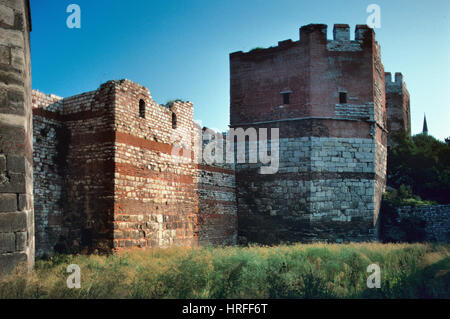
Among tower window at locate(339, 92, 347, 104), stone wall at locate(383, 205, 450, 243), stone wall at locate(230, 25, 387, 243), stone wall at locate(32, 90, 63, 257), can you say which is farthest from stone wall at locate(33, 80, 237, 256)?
stone wall at locate(383, 205, 450, 243)

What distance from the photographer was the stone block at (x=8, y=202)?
5.06 meters

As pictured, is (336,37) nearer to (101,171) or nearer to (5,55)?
(101,171)

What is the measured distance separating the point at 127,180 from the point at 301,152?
6.73m

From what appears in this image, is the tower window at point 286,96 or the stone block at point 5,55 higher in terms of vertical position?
the tower window at point 286,96

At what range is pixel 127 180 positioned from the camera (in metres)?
9.62

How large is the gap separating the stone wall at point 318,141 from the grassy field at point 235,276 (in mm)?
4133

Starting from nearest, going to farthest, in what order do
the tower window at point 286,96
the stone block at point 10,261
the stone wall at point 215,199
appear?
1. the stone block at point 10,261
2. the stone wall at point 215,199
3. the tower window at point 286,96

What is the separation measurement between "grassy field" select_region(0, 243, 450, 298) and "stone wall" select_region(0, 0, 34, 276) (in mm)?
376

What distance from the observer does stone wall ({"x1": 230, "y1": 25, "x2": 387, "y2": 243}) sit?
13969 mm

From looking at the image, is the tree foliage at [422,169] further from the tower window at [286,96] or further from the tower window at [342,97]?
the tower window at [286,96]

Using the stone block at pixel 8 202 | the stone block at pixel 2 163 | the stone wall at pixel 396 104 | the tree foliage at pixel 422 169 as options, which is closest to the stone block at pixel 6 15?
the stone block at pixel 2 163

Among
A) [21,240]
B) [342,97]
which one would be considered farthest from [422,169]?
[21,240]

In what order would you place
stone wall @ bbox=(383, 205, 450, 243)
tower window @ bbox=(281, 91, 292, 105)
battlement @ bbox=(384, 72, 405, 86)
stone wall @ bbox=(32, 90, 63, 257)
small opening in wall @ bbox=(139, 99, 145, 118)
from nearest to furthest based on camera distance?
stone wall @ bbox=(32, 90, 63, 257), small opening in wall @ bbox=(139, 99, 145, 118), tower window @ bbox=(281, 91, 292, 105), stone wall @ bbox=(383, 205, 450, 243), battlement @ bbox=(384, 72, 405, 86)

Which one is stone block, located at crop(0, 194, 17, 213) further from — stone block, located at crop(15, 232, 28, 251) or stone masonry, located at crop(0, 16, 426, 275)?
stone masonry, located at crop(0, 16, 426, 275)
